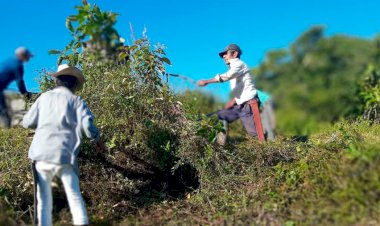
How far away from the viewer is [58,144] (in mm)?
4195

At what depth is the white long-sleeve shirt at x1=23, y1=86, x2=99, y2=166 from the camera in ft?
13.8

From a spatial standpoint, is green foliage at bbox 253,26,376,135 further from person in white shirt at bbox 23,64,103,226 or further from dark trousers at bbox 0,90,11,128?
dark trousers at bbox 0,90,11,128

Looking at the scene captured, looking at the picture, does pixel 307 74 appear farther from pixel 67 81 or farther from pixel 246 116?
pixel 67 81

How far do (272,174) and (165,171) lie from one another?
1.38m

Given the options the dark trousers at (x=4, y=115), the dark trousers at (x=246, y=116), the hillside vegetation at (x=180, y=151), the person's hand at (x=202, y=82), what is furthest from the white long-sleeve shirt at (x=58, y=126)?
the dark trousers at (x=246, y=116)

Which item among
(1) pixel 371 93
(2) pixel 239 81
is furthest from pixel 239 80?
(1) pixel 371 93

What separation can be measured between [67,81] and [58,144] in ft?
2.60

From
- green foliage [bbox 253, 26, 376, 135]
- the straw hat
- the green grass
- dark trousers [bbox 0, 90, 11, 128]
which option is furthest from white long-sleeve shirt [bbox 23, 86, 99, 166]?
green foliage [bbox 253, 26, 376, 135]

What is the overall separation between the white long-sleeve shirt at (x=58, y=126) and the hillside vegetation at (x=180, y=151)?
45 centimetres

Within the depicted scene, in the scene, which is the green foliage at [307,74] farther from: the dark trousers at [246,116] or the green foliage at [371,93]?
the green foliage at [371,93]

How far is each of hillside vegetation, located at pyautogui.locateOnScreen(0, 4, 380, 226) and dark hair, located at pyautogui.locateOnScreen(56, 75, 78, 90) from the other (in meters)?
0.36

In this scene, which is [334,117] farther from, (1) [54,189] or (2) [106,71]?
(1) [54,189]

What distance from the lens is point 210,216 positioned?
4820mm

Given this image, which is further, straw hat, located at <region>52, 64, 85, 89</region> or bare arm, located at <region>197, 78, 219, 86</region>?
bare arm, located at <region>197, 78, 219, 86</region>
